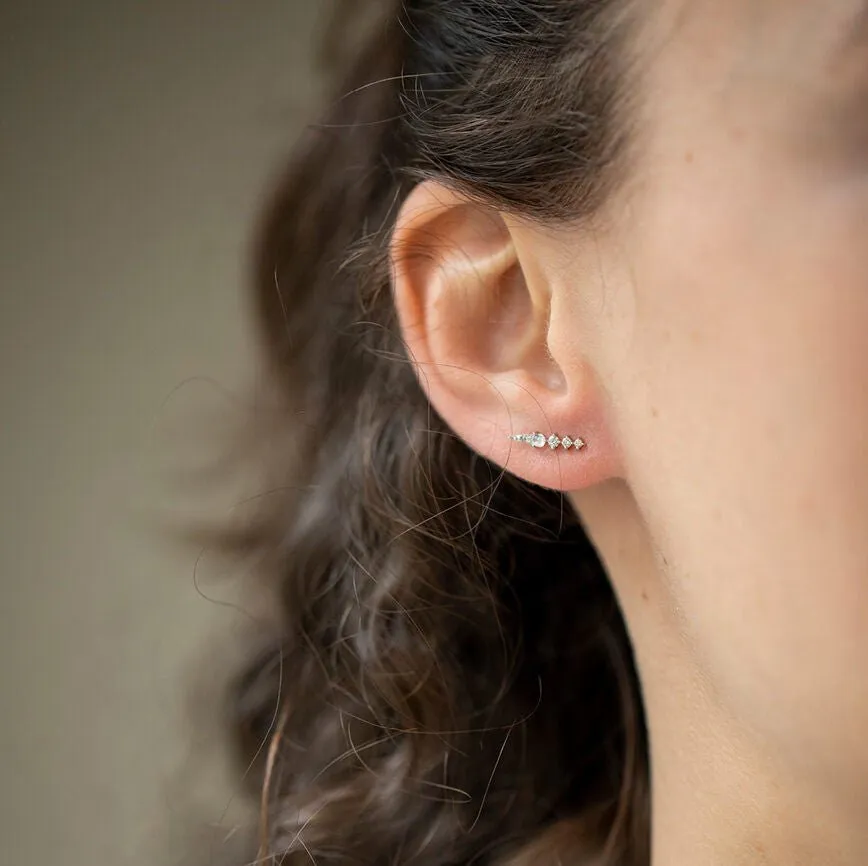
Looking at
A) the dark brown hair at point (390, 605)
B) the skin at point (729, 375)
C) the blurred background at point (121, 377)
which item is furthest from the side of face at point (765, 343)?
the blurred background at point (121, 377)

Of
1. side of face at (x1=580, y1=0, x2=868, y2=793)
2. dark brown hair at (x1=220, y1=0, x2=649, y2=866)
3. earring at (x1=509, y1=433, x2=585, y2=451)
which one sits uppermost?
side of face at (x1=580, y1=0, x2=868, y2=793)

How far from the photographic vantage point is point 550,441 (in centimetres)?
Answer: 68

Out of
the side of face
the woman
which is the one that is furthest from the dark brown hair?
the side of face

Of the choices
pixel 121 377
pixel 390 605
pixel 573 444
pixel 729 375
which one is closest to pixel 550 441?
pixel 573 444

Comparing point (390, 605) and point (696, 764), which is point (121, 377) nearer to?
point (390, 605)

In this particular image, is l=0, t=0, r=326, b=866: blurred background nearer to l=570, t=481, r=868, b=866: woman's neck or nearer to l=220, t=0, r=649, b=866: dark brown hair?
l=220, t=0, r=649, b=866: dark brown hair

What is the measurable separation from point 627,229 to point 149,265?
65 centimetres

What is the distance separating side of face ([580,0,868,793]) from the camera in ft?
1.72

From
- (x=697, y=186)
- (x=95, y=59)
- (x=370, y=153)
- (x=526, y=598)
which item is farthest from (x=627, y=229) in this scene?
(x=95, y=59)

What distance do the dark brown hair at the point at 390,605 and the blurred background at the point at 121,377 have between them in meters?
0.13

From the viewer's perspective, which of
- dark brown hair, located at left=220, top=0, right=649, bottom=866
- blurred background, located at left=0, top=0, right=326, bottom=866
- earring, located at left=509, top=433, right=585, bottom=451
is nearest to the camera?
earring, located at left=509, top=433, right=585, bottom=451

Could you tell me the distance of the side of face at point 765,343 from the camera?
52cm

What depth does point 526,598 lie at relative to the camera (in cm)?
99

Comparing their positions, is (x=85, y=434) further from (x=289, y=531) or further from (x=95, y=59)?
(x=95, y=59)
